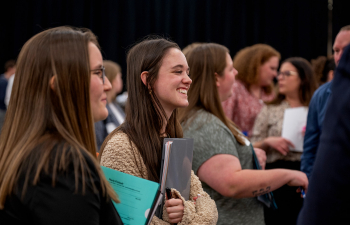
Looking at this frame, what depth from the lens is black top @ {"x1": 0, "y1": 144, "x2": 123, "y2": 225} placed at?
774 millimetres

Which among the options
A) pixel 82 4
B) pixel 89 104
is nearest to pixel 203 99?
pixel 89 104

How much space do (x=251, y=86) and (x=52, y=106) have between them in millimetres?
2680

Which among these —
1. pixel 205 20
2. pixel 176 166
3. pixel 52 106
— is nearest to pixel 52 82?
pixel 52 106

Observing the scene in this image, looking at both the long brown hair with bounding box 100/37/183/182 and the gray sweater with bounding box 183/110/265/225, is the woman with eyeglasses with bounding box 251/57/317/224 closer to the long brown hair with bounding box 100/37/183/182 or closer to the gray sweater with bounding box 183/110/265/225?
the gray sweater with bounding box 183/110/265/225

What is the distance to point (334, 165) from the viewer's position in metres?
0.58

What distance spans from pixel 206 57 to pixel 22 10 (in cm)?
598

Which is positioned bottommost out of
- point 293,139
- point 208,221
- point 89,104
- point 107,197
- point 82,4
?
point 293,139

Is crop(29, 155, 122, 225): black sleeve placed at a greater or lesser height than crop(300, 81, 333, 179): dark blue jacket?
greater

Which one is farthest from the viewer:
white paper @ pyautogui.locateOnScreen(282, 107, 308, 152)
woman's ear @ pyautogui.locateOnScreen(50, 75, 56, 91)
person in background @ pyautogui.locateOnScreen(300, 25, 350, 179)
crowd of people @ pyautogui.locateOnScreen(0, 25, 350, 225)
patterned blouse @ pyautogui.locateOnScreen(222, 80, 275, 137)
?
patterned blouse @ pyautogui.locateOnScreen(222, 80, 275, 137)

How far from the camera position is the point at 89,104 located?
3.00 ft

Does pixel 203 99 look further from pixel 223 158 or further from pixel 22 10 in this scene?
pixel 22 10

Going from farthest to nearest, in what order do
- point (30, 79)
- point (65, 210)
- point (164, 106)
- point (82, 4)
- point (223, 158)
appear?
1. point (82, 4)
2. point (223, 158)
3. point (164, 106)
4. point (30, 79)
5. point (65, 210)

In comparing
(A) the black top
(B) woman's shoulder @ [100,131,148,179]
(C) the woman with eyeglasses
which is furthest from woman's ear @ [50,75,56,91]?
(C) the woman with eyeglasses

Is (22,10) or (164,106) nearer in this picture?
(164,106)
